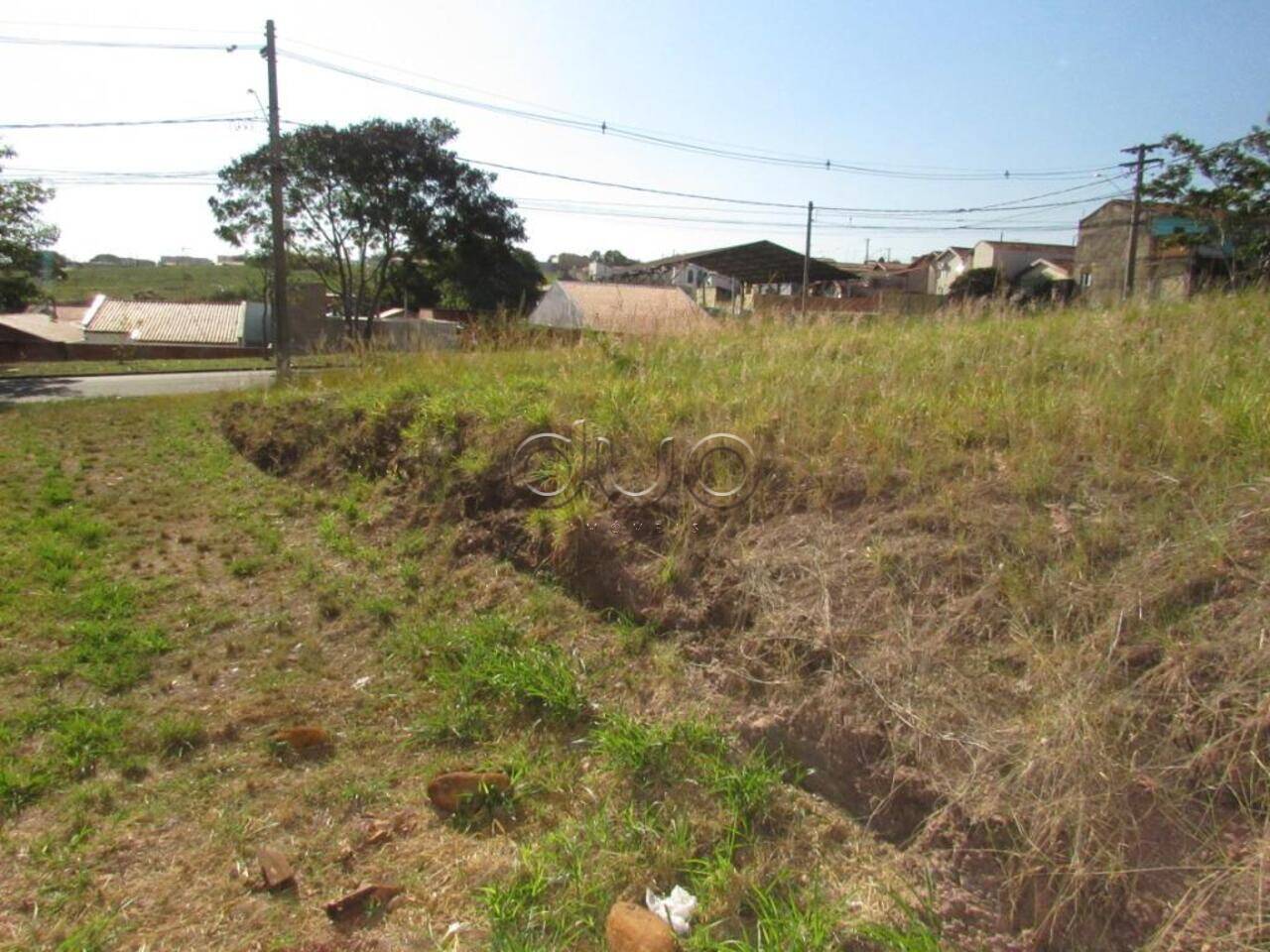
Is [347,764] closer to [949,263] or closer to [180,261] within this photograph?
[949,263]

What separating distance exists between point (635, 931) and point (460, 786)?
867 millimetres

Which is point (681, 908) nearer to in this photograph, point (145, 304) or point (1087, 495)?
point (1087, 495)

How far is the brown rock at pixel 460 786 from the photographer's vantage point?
2.67m

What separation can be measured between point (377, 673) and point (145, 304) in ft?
175

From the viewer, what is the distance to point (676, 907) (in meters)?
2.20

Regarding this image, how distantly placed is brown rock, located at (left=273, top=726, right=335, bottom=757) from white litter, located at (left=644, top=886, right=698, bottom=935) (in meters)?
1.44

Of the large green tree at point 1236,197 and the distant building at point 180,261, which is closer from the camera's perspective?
the large green tree at point 1236,197

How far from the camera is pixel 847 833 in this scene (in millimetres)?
2412

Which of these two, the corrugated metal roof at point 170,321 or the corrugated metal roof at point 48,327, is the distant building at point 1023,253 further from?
the corrugated metal roof at point 48,327

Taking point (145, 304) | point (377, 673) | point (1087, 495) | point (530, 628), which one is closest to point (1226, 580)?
point (1087, 495)

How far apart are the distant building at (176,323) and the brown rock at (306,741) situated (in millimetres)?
41519

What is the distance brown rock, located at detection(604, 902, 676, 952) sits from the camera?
205cm

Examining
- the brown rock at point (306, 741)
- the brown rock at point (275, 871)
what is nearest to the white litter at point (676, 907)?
the brown rock at point (275, 871)

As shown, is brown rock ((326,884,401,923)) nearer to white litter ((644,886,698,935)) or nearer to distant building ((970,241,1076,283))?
white litter ((644,886,698,935))
